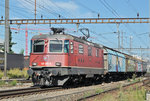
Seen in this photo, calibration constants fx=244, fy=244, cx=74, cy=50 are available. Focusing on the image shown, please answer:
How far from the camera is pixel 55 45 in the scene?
14773mm

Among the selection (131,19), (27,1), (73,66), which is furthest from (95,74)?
(131,19)

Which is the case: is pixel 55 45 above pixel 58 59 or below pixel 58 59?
above

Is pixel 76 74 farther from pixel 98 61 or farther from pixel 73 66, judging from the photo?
pixel 98 61

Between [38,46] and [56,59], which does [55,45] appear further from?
[38,46]

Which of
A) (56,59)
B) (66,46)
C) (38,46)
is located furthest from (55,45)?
(38,46)

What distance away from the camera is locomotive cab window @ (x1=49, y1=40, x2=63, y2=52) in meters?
14.7

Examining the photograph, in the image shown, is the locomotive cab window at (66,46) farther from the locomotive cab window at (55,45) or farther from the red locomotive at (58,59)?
the locomotive cab window at (55,45)

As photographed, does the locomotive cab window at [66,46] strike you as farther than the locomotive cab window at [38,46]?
No

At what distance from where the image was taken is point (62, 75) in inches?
551

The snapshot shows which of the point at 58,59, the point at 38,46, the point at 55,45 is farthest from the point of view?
the point at 38,46

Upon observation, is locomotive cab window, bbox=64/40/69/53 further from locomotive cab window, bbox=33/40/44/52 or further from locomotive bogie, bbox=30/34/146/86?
locomotive cab window, bbox=33/40/44/52

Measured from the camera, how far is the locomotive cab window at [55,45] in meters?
14.7

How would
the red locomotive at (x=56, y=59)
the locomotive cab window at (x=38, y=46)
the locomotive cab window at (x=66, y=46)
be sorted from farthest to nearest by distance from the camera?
the locomotive cab window at (x=38, y=46) < the locomotive cab window at (x=66, y=46) < the red locomotive at (x=56, y=59)

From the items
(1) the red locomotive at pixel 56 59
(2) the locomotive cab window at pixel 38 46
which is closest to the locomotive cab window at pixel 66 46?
(1) the red locomotive at pixel 56 59
